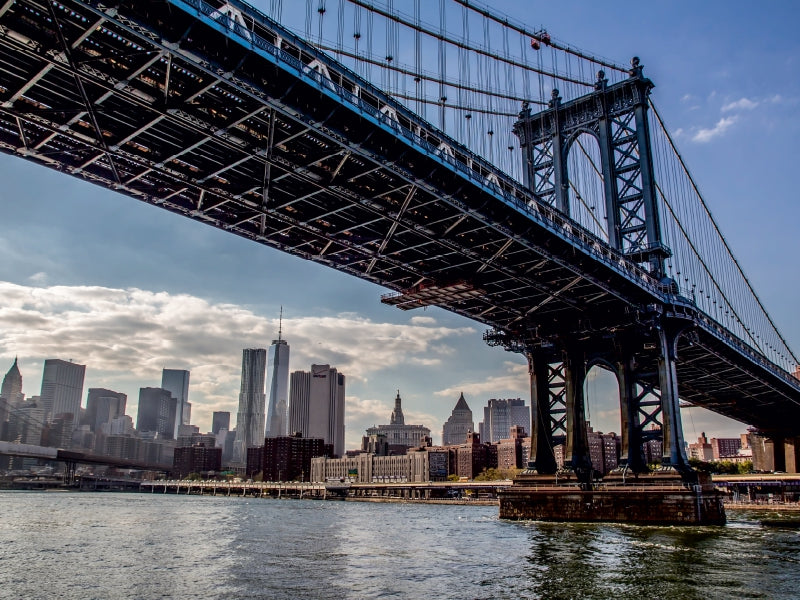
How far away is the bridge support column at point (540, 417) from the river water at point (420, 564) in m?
8.76

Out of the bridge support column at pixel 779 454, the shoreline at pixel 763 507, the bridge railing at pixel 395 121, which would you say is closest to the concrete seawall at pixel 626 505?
the bridge railing at pixel 395 121

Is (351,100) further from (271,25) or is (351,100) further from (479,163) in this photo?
(479,163)

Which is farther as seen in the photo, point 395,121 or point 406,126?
Result: point 406,126

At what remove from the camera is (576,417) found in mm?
60188

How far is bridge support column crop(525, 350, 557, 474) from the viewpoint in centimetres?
6175

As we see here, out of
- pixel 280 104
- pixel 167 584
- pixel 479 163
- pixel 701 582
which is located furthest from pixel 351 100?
pixel 701 582

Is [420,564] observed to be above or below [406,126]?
below

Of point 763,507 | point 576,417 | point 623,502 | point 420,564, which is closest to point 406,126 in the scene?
point 420,564

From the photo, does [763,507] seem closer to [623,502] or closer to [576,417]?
[576,417]

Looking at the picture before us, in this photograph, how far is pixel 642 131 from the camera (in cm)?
6253

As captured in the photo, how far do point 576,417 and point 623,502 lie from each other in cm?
874

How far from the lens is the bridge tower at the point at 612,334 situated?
190 feet

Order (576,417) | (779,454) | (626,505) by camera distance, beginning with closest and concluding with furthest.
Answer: (626,505) < (576,417) < (779,454)

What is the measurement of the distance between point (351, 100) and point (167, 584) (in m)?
21.7
